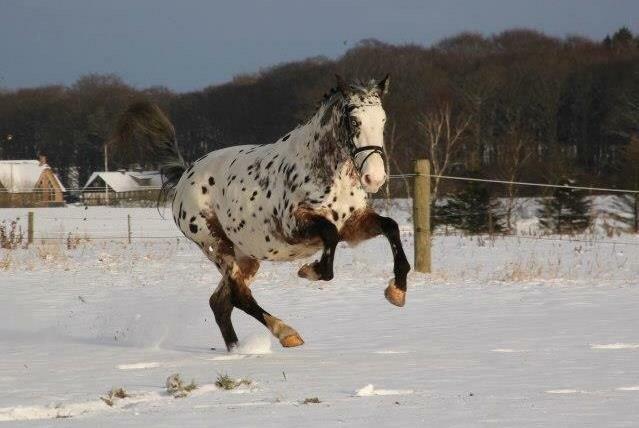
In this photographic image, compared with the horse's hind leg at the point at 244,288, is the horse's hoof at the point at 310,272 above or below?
above

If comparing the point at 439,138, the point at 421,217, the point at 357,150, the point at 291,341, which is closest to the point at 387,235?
the point at 357,150

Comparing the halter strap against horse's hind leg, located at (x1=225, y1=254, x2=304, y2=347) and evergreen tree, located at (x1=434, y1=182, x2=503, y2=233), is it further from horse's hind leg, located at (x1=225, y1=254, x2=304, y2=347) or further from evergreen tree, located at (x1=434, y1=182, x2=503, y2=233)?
evergreen tree, located at (x1=434, y1=182, x2=503, y2=233)

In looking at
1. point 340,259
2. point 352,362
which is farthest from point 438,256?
point 352,362

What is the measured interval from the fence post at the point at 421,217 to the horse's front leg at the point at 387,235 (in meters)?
7.31

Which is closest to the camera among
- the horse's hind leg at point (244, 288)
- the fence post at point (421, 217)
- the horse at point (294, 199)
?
the horse at point (294, 199)

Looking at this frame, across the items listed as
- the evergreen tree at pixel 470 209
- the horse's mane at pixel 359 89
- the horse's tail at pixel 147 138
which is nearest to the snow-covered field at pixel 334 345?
the horse's tail at pixel 147 138

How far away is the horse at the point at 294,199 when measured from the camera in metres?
6.97

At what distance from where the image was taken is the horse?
22.9 feet

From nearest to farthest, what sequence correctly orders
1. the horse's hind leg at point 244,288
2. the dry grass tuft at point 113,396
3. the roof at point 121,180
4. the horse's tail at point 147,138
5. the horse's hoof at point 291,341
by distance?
the dry grass tuft at point 113,396
the horse's hoof at point 291,341
the horse's hind leg at point 244,288
the horse's tail at point 147,138
the roof at point 121,180

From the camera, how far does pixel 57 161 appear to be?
78625mm

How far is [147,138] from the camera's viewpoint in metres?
10.2

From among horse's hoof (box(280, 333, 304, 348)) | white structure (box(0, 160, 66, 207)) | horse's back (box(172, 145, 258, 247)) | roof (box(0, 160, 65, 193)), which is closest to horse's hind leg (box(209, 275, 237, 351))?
horse's back (box(172, 145, 258, 247))

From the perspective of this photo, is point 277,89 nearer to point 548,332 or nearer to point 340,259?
point 340,259

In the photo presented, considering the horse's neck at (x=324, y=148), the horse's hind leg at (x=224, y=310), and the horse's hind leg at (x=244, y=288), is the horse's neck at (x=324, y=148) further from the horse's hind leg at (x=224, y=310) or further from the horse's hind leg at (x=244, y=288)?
the horse's hind leg at (x=224, y=310)
